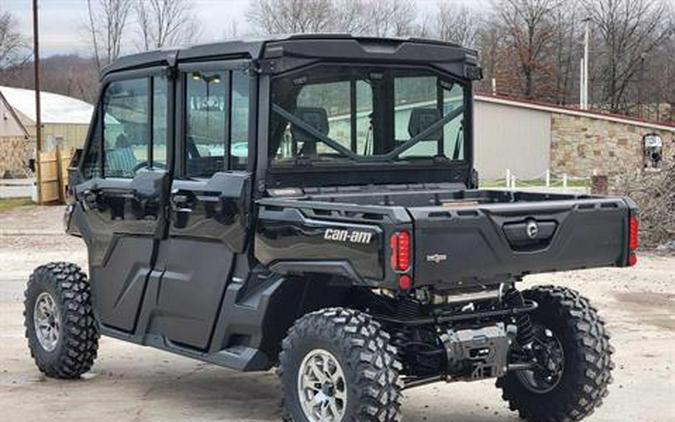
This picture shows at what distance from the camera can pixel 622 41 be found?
6506 centimetres

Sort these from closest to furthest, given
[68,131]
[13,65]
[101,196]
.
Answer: [101,196] < [68,131] < [13,65]

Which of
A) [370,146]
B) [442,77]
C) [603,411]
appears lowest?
[603,411]

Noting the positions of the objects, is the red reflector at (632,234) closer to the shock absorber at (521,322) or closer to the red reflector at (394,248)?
the shock absorber at (521,322)

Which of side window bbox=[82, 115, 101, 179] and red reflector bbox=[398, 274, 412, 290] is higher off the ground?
side window bbox=[82, 115, 101, 179]

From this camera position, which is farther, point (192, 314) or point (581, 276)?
point (581, 276)

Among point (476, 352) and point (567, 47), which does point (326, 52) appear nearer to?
point (476, 352)

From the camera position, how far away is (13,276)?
48.0 feet

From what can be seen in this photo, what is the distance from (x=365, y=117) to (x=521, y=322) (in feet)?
5.45

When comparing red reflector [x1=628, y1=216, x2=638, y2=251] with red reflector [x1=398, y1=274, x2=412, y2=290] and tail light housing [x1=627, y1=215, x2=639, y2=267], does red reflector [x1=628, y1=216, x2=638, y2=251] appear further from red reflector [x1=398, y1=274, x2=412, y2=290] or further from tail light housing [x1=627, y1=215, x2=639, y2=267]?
red reflector [x1=398, y1=274, x2=412, y2=290]

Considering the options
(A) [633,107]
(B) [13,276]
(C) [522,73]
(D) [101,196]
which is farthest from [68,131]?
(D) [101,196]

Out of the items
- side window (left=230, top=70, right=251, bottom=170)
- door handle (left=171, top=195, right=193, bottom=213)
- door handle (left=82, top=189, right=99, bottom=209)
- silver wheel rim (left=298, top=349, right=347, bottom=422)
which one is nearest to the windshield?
side window (left=230, top=70, right=251, bottom=170)

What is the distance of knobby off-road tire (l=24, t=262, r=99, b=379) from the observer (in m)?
7.95

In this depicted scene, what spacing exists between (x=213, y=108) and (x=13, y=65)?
270ft

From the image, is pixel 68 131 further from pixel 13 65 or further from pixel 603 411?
pixel 603 411
